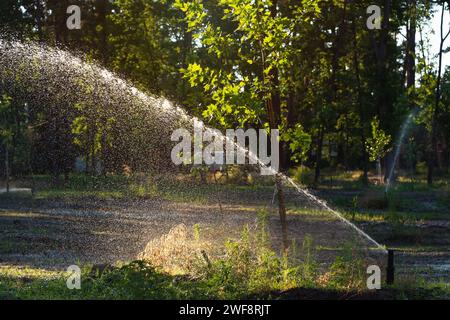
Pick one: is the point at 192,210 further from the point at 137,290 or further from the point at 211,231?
the point at 137,290

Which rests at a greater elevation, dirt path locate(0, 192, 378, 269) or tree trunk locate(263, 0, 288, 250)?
tree trunk locate(263, 0, 288, 250)

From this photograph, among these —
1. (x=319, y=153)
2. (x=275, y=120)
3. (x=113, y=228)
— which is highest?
(x=275, y=120)

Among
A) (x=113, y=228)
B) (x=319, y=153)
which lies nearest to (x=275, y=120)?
(x=113, y=228)

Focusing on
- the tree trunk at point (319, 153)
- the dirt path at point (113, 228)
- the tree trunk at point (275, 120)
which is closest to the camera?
the tree trunk at point (275, 120)

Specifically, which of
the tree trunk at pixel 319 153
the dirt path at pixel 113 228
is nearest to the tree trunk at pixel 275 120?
the dirt path at pixel 113 228

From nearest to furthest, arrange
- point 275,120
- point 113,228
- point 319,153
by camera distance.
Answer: point 275,120 < point 113,228 < point 319,153

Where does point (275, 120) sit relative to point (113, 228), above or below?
above

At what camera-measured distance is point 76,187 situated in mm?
33062

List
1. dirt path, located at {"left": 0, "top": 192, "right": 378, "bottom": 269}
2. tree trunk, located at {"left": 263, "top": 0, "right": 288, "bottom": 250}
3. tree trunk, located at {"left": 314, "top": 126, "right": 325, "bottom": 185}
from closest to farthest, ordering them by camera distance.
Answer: tree trunk, located at {"left": 263, "top": 0, "right": 288, "bottom": 250}
dirt path, located at {"left": 0, "top": 192, "right": 378, "bottom": 269}
tree trunk, located at {"left": 314, "top": 126, "right": 325, "bottom": 185}

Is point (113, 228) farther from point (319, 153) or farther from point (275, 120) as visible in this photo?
point (319, 153)

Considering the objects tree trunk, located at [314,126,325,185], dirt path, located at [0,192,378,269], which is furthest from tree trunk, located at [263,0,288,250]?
tree trunk, located at [314,126,325,185]

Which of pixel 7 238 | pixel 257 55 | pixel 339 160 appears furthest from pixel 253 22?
pixel 339 160

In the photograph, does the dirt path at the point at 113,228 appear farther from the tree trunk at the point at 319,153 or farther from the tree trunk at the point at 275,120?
the tree trunk at the point at 319,153

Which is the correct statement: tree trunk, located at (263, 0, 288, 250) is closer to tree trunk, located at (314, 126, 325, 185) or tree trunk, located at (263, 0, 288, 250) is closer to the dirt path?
the dirt path
